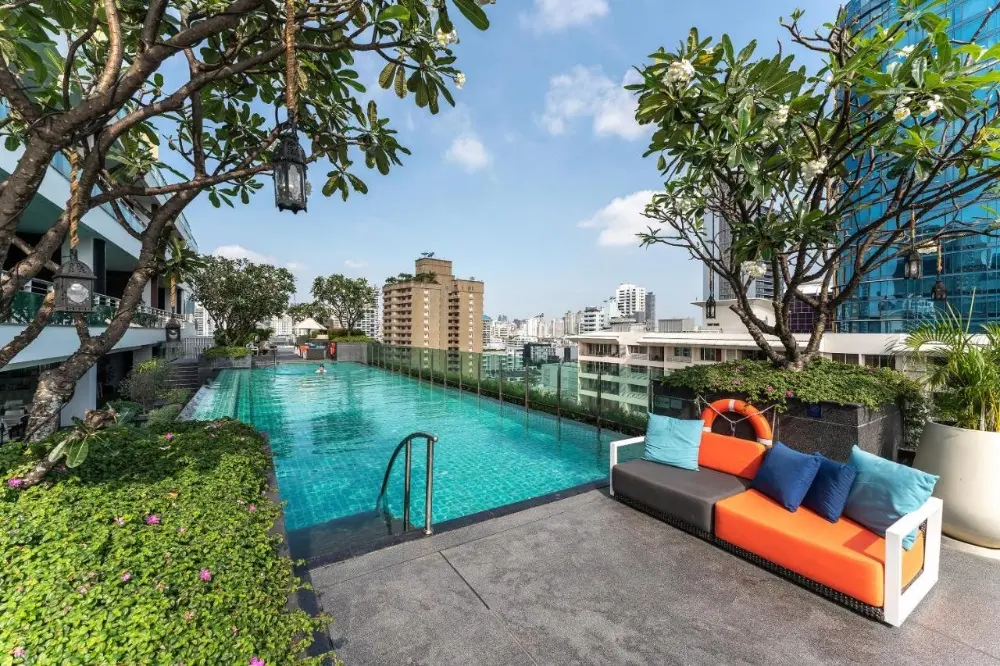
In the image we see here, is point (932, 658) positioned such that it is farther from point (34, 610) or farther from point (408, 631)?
point (34, 610)

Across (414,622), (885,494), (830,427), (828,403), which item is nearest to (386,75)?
(414,622)

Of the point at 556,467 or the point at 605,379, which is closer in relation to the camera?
the point at 556,467

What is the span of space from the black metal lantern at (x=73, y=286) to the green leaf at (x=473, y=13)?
2.32 m

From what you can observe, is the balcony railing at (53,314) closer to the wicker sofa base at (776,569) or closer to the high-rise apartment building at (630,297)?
the wicker sofa base at (776,569)

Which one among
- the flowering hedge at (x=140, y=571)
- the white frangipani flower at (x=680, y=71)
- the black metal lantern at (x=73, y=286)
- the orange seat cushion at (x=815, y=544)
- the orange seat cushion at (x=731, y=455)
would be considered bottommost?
the orange seat cushion at (x=815, y=544)

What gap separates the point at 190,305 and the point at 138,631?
122ft

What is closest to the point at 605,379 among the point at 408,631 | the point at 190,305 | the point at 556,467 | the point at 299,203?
the point at 556,467

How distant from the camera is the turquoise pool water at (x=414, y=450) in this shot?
5473mm

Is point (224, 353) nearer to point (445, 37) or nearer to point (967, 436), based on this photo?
point (445, 37)

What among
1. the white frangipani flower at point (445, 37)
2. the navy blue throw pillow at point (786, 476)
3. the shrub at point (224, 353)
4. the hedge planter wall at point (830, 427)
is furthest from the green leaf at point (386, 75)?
the shrub at point (224, 353)

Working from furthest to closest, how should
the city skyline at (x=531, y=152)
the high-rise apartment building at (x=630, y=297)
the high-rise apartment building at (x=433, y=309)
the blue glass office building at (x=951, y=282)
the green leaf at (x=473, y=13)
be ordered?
the high-rise apartment building at (x=630, y=297)
the high-rise apartment building at (x=433, y=309)
the blue glass office building at (x=951, y=282)
the city skyline at (x=531, y=152)
the green leaf at (x=473, y=13)

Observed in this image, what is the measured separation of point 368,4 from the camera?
2.62 metres

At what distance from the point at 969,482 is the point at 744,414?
5.20 ft

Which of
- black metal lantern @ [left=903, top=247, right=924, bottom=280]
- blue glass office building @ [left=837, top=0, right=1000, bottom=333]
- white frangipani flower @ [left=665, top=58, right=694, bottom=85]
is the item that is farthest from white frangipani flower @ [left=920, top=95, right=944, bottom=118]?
blue glass office building @ [left=837, top=0, right=1000, bottom=333]
